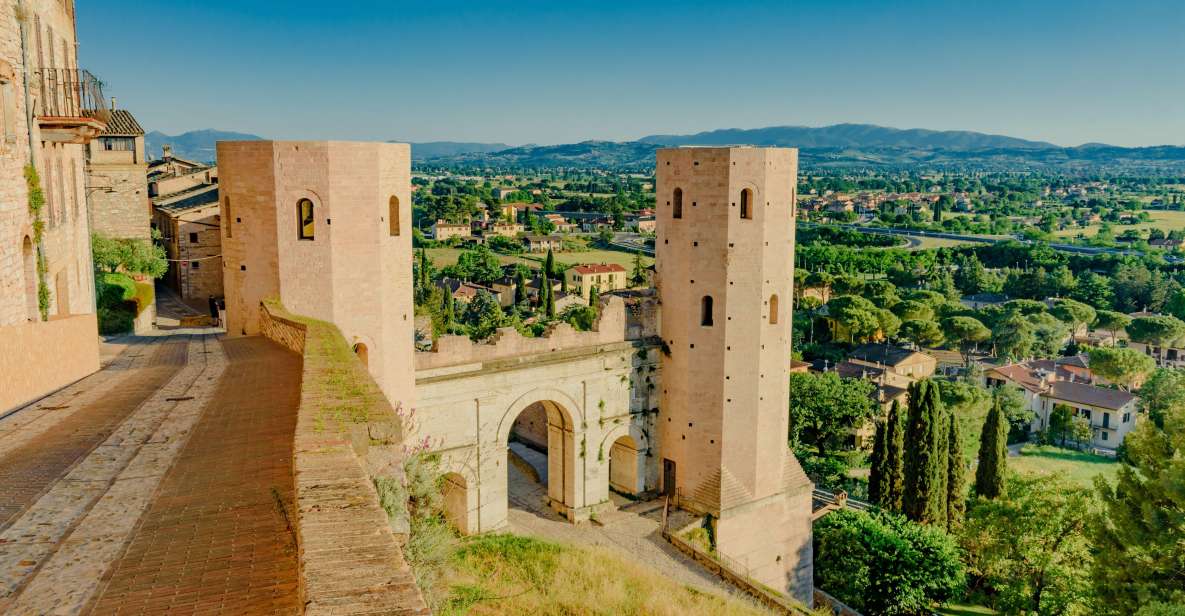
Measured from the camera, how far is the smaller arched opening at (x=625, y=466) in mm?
22062

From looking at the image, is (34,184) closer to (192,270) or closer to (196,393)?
(196,393)

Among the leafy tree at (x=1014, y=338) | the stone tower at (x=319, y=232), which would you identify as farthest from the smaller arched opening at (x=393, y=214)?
the leafy tree at (x=1014, y=338)

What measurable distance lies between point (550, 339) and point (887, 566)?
1228 centimetres

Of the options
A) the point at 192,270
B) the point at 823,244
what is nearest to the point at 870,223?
the point at 823,244

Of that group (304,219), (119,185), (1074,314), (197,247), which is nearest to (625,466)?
(304,219)

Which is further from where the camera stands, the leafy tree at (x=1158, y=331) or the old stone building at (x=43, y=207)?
the leafy tree at (x=1158, y=331)

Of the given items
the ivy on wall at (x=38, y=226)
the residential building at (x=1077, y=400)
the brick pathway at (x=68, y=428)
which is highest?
the ivy on wall at (x=38, y=226)

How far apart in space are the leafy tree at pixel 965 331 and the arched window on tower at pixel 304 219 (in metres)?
63.7

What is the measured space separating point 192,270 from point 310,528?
95.7 feet

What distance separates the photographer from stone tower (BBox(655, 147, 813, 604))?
19.9 m

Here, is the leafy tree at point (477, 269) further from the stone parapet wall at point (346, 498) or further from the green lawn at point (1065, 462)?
the stone parapet wall at point (346, 498)

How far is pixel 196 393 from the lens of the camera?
10570 millimetres

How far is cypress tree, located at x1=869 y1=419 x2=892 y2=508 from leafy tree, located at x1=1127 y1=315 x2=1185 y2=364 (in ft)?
181

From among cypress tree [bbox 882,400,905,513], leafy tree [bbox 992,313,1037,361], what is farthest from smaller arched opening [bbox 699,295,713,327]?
leafy tree [bbox 992,313,1037,361]
